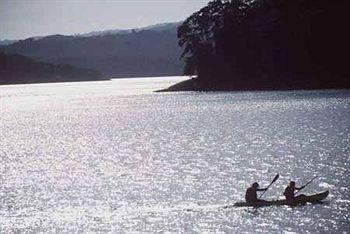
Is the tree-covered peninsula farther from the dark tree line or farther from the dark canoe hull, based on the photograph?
the dark canoe hull

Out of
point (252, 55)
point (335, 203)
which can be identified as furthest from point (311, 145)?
point (252, 55)

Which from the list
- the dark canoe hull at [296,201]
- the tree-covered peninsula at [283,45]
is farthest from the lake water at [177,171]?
the tree-covered peninsula at [283,45]

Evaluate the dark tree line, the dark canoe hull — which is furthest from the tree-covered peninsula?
the dark canoe hull

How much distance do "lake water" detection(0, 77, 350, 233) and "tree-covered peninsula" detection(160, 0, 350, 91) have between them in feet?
131

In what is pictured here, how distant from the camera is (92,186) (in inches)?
2554

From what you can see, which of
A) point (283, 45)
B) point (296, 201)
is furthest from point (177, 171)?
point (283, 45)

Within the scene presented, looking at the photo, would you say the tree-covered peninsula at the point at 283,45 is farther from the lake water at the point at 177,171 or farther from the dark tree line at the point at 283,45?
the lake water at the point at 177,171

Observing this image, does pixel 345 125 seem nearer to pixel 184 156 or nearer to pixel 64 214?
pixel 184 156

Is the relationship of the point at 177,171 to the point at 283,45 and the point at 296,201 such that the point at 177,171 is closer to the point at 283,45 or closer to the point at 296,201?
the point at 296,201

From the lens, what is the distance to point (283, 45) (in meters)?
189

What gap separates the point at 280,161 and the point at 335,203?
25258mm

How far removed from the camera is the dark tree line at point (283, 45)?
186 metres

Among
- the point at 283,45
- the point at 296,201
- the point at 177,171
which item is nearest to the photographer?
the point at 296,201

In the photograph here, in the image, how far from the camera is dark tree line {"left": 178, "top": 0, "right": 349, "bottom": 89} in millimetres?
185875
